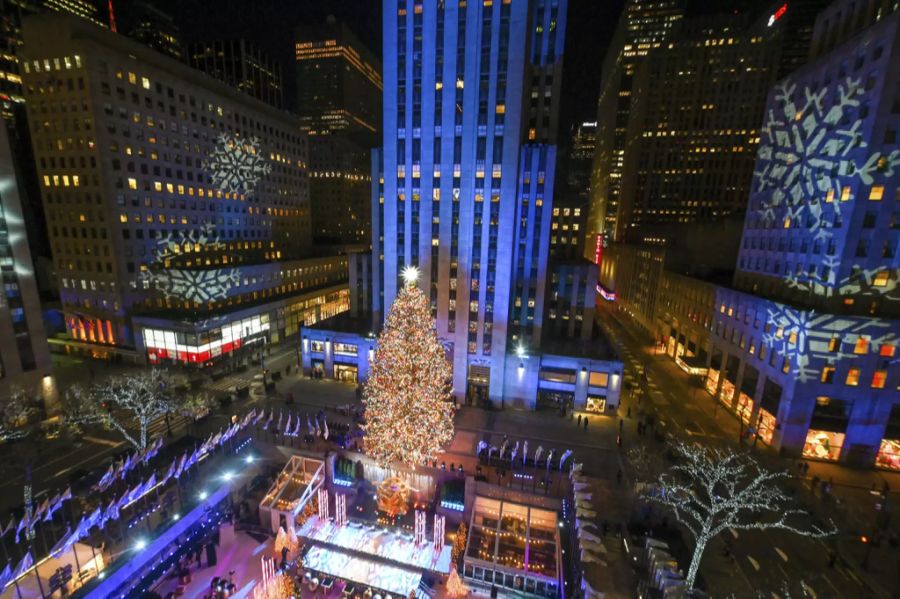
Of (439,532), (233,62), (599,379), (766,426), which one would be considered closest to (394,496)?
(439,532)

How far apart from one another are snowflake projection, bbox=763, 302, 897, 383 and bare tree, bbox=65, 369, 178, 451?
48.4 m

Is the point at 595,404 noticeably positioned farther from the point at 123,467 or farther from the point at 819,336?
the point at 123,467

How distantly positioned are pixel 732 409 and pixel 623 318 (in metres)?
37.9

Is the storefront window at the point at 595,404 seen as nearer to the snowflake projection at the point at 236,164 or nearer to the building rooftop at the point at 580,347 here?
the building rooftop at the point at 580,347

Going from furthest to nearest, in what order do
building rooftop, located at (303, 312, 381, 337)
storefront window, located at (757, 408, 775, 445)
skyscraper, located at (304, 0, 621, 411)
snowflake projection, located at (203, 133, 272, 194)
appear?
1. snowflake projection, located at (203, 133, 272, 194)
2. building rooftop, located at (303, 312, 381, 337)
3. skyscraper, located at (304, 0, 621, 411)
4. storefront window, located at (757, 408, 775, 445)

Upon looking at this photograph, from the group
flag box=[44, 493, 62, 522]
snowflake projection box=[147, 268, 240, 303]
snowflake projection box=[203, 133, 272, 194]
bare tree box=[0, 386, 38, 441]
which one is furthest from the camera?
snowflake projection box=[203, 133, 272, 194]

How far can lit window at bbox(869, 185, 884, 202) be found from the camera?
25953 mm

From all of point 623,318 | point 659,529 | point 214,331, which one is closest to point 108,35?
point 214,331

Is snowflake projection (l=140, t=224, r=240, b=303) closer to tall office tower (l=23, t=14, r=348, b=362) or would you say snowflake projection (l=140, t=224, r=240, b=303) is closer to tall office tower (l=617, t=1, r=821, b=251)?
tall office tower (l=23, t=14, r=348, b=362)

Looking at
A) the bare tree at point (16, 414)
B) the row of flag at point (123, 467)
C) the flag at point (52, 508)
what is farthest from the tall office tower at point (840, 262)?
the bare tree at point (16, 414)

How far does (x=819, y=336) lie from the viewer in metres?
27.1

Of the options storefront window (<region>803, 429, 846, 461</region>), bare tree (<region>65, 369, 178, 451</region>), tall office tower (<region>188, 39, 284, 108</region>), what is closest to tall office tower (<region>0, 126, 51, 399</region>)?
bare tree (<region>65, 369, 178, 451</region>)

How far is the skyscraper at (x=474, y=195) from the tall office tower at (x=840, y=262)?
1314 centimetres

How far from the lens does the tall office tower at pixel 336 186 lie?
91188mm
